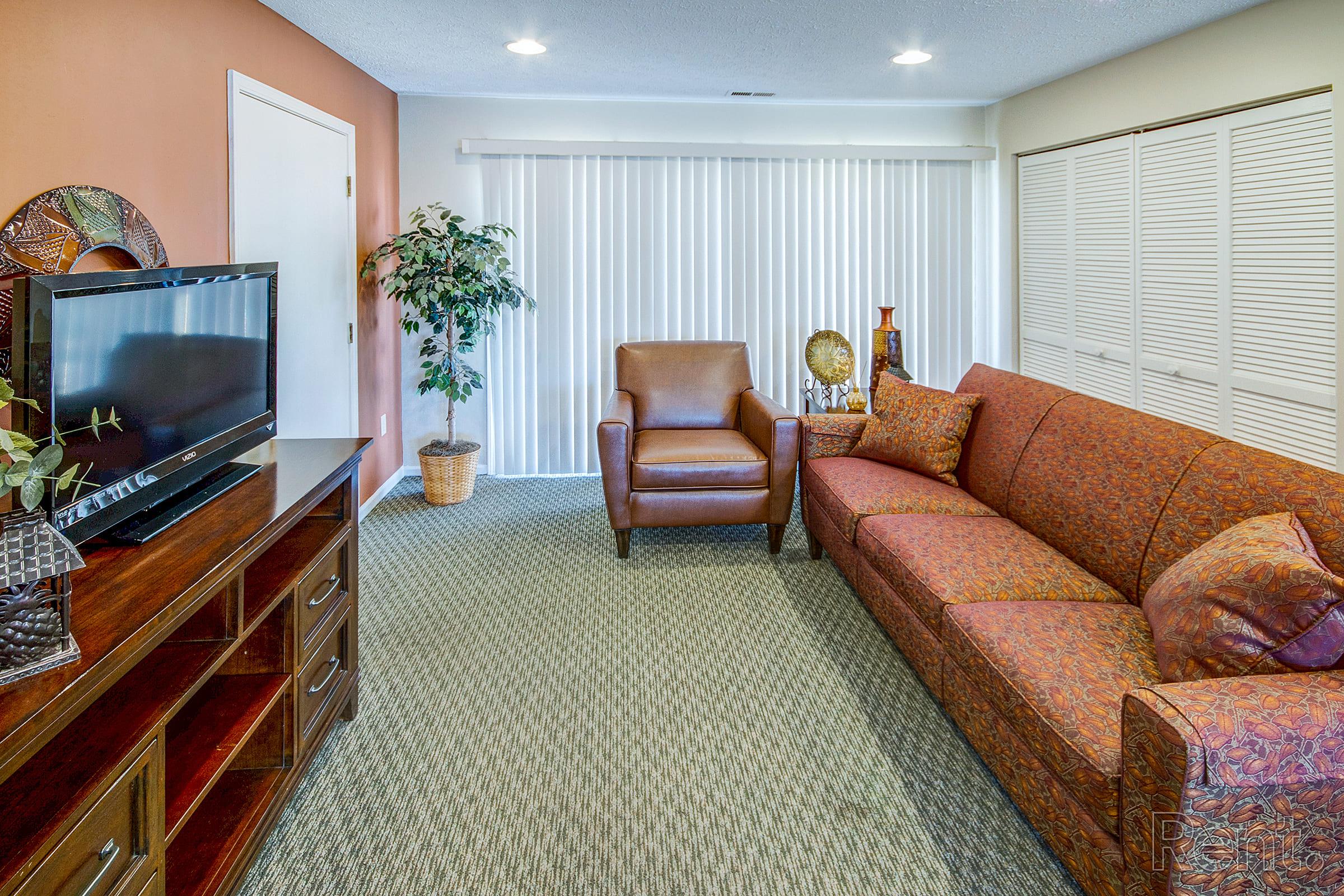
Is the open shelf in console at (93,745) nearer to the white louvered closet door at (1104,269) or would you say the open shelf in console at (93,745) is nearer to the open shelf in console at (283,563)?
the open shelf in console at (283,563)

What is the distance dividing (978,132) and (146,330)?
5.17 metres

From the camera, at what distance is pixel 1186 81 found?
3822 mm

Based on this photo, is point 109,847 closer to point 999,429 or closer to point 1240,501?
point 1240,501

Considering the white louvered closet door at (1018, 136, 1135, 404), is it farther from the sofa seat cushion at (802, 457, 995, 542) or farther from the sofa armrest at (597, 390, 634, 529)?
the sofa armrest at (597, 390, 634, 529)

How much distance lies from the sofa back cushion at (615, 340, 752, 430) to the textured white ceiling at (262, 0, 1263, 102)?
145 cm

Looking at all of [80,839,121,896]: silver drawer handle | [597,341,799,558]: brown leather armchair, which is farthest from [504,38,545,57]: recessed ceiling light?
[80,839,121,896]: silver drawer handle

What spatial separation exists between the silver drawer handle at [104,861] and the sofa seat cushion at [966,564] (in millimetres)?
1802

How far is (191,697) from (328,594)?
590 mm

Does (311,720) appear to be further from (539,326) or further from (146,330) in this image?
(539,326)

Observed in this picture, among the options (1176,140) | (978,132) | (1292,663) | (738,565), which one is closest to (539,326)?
(738,565)

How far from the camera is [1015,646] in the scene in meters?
1.88

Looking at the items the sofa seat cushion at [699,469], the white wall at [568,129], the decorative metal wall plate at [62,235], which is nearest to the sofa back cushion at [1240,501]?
the sofa seat cushion at [699,469]

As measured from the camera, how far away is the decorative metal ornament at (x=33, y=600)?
111 centimetres

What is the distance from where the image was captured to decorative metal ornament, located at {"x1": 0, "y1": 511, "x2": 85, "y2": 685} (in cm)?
111
